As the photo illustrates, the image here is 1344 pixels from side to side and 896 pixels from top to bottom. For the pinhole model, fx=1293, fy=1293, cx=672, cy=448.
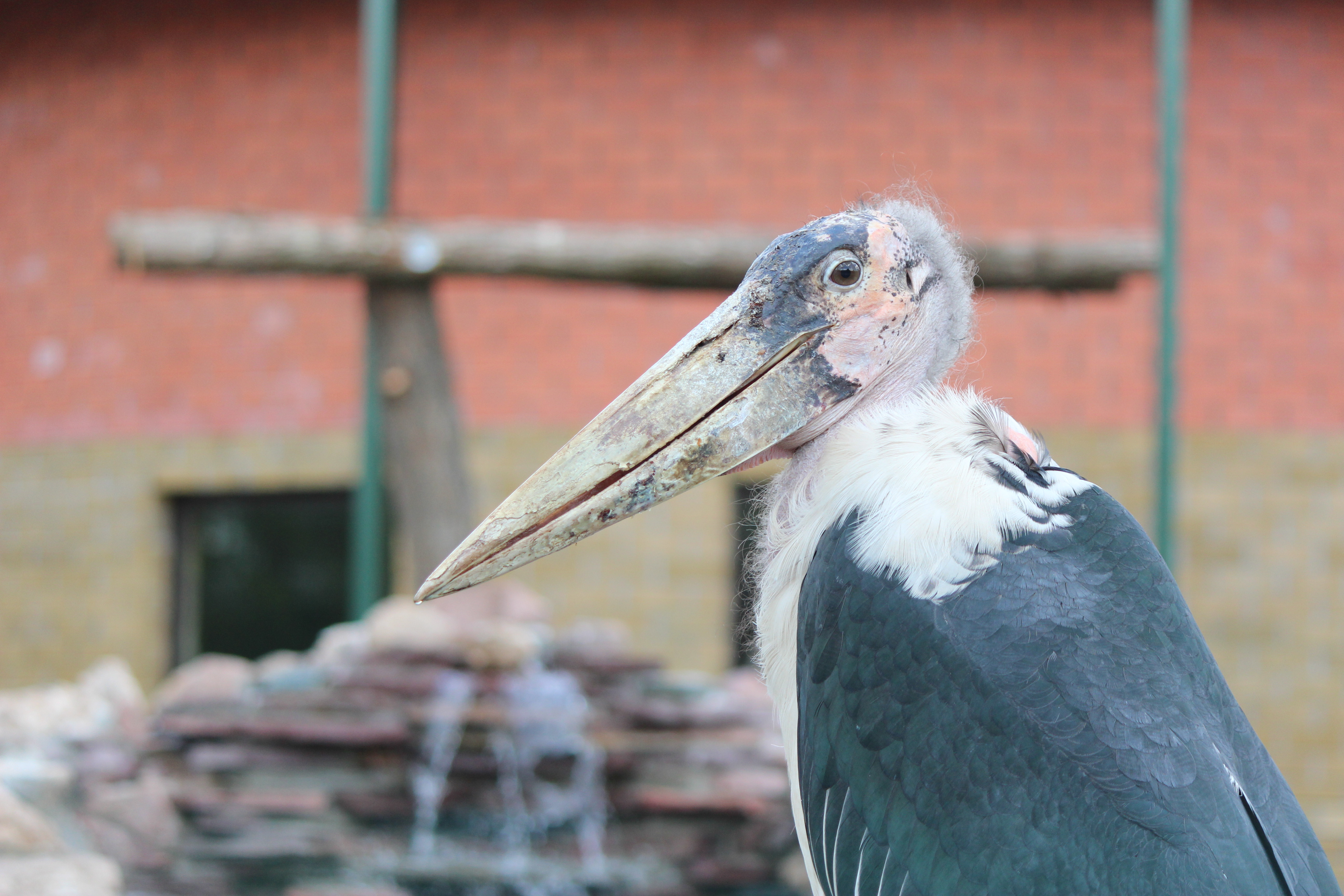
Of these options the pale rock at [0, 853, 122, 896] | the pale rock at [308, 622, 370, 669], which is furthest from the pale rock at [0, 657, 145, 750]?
the pale rock at [0, 853, 122, 896]

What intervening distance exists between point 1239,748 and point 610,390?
18.0ft

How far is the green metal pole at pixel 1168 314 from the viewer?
4715 mm

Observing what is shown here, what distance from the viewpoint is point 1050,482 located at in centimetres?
178

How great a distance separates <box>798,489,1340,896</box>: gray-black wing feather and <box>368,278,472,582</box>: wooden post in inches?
118


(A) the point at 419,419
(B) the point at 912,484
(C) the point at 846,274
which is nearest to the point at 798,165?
(A) the point at 419,419

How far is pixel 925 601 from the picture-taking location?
1.62 meters

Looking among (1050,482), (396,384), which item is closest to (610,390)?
(396,384)

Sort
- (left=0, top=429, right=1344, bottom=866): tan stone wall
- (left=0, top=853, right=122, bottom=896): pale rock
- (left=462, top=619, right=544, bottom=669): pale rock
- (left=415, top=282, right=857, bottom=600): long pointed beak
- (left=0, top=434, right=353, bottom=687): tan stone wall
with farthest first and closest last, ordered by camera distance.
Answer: (left=0, top=434, right=353, bottom=687): tan stone wall
(left=0, top=429, right=1344, bottom=866): tan stone wall
(left=462, top=619, right=544, bottom=669): pale rock
(left=0, top=853, right=122, bottom=896): pale rock
(left=415, top=282, right=857, bottom=600): long pointed beak

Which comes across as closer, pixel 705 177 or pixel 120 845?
pixel 120 845

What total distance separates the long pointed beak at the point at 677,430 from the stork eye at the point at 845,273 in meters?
0.06

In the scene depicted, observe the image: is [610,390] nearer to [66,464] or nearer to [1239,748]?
[66,464]

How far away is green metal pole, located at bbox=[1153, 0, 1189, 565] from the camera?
4.71 metres

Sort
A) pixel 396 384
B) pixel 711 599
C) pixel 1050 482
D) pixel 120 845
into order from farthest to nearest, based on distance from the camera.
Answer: pixel 711 599
pixel 396 384
pixel 120 845
pixel 1050 482

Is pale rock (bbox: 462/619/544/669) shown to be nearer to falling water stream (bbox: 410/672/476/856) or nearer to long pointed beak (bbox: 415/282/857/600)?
falling water stream (bbox: 410/672/476/856)
